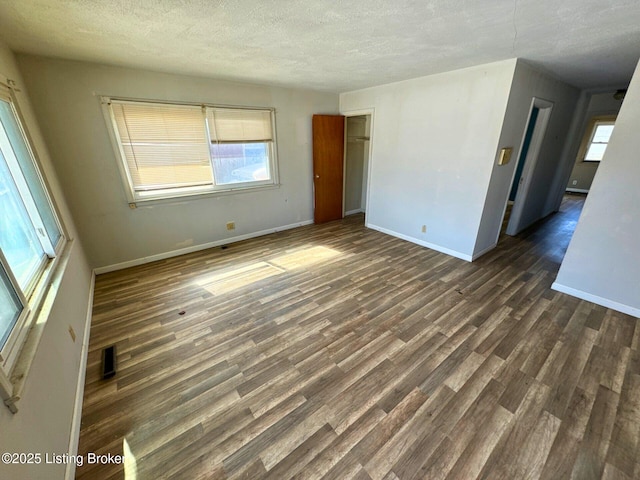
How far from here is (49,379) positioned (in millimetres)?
1332

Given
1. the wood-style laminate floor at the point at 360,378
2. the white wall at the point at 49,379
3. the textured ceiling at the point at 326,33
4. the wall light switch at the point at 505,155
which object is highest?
the textured ceiling at the point at 326,33

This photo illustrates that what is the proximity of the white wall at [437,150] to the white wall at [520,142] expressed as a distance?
0.49 feet

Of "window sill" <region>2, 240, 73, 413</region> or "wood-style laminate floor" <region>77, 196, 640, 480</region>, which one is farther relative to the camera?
"wood-style laminate floor" <region>77, 196, 640, 480</region>

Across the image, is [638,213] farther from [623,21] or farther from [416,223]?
[416,223]

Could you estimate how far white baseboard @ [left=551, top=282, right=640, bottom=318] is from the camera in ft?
8.21

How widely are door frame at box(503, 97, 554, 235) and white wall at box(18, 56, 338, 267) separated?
312cm

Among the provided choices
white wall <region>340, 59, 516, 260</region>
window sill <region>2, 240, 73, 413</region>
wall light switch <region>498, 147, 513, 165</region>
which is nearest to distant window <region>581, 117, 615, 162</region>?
wall light switch <region>498, 147, 513, 165</region>

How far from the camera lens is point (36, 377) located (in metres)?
1.20

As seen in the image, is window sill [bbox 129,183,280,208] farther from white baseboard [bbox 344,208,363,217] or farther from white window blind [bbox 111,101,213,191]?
white baseboard [bbox 344,208,363,217]

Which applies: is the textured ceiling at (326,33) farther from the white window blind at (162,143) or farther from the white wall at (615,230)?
the white wall at (615,230)

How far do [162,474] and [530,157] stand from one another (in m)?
5.50

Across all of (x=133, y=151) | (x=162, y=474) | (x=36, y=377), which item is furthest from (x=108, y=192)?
(x=162, y=474)

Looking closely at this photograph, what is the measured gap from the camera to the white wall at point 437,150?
3000 mm

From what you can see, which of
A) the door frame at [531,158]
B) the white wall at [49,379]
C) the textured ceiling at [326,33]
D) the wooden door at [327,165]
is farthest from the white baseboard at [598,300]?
the white wall at [49,379]
